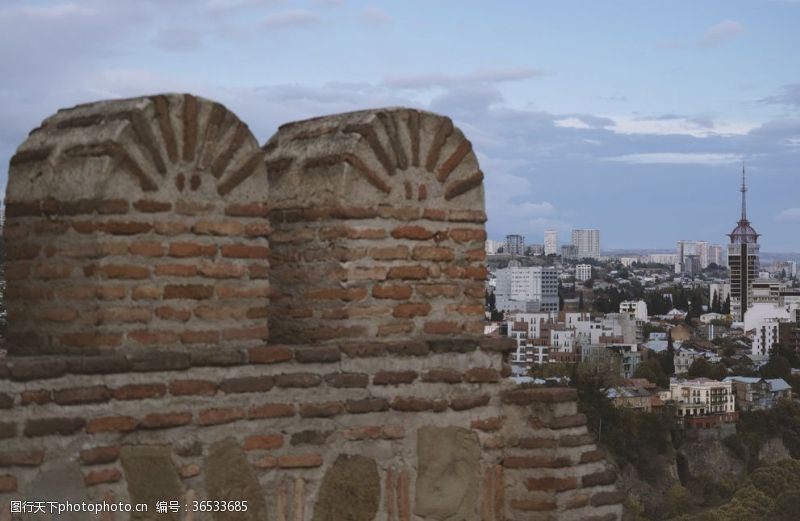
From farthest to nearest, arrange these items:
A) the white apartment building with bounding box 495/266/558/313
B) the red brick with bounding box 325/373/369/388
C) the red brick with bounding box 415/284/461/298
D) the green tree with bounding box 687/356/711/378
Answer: the white apartment building with bounding box 495/266/558/313 < the green tree with bounding box 687/356/711/378 < the red brick with bounding box 415/284/461/298 < the red brick with bounding box 325/373/369/388

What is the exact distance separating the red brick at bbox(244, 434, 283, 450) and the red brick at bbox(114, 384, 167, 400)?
30cm

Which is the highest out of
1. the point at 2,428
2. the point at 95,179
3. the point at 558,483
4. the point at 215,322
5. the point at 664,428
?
the point at 95,179

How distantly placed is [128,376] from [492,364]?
130 cm

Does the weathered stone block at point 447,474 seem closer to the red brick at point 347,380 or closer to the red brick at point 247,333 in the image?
the red brick at point 347,380

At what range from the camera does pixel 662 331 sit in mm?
112500

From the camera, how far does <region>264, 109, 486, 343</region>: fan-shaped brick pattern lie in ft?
13.4

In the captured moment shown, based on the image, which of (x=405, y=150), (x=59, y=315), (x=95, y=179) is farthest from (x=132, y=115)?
(x=405, y=150)

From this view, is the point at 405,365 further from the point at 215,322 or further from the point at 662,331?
the point at 662,331

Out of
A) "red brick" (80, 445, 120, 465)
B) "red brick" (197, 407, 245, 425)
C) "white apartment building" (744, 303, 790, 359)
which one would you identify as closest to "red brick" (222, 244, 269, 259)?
"red brick" (197, 407, 245, 425)

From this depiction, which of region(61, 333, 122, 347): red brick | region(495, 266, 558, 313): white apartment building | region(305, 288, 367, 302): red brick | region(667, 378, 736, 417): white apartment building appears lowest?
region(667, 378, 736, 417): white apartment building

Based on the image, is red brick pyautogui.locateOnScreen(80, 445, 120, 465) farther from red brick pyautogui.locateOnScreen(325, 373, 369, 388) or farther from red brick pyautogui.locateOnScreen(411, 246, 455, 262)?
red brick pyautogui.locateOnScreen(411, 246, 455, 262)

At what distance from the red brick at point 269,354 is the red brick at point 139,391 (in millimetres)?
303

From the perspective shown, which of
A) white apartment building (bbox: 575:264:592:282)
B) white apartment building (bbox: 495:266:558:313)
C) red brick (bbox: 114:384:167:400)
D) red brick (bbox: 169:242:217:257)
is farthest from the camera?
white apartment building (bbox: 575:264:592:282)

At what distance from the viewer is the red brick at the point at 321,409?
391 cm
